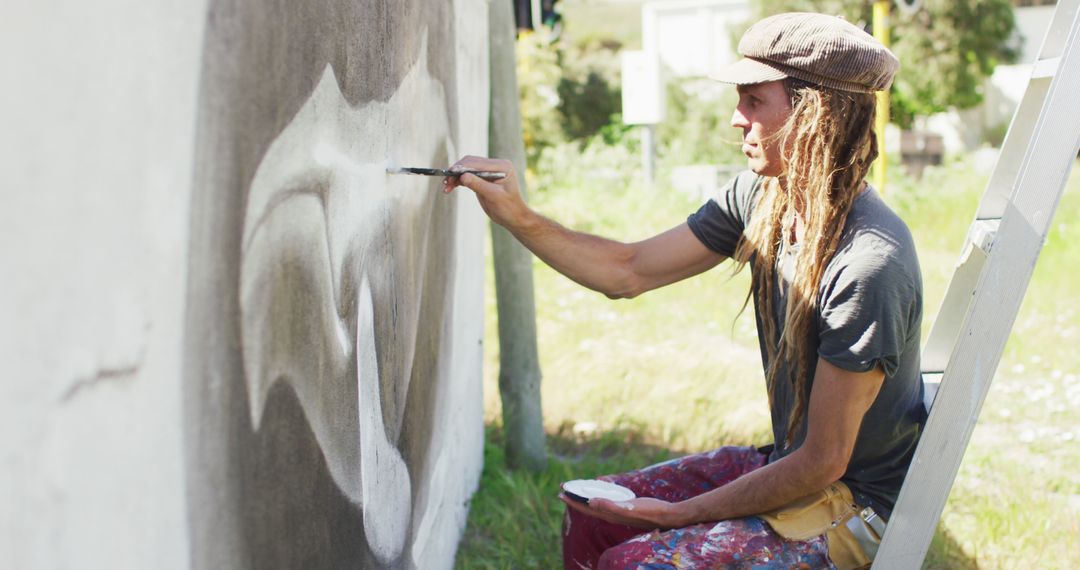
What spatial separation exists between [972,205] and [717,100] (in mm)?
10843

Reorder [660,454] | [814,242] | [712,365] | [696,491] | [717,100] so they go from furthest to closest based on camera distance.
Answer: [717,100] → [712,365] → [660,454] → [696,491] → [814,242]

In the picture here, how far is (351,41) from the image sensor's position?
6.11 feet

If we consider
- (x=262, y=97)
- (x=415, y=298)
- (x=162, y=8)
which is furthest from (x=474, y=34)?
(x=162, y=8)

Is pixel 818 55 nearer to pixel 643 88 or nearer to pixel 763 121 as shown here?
pixel 763 121

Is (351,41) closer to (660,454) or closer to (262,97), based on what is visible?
(262,97)

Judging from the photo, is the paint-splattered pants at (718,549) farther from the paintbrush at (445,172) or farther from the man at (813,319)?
the paintbrush at (445,172)

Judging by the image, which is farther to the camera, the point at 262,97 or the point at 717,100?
the point at 717,100

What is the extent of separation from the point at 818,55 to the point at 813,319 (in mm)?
519

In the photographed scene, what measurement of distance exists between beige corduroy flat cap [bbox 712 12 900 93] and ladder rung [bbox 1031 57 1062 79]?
0.98ft

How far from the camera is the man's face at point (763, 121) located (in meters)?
2.21

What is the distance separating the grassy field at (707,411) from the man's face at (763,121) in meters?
0.37

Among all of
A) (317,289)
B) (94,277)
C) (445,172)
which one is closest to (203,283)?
(94,277)

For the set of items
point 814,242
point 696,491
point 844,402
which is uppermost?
point 814,242

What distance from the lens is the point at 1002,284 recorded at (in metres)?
1.87
